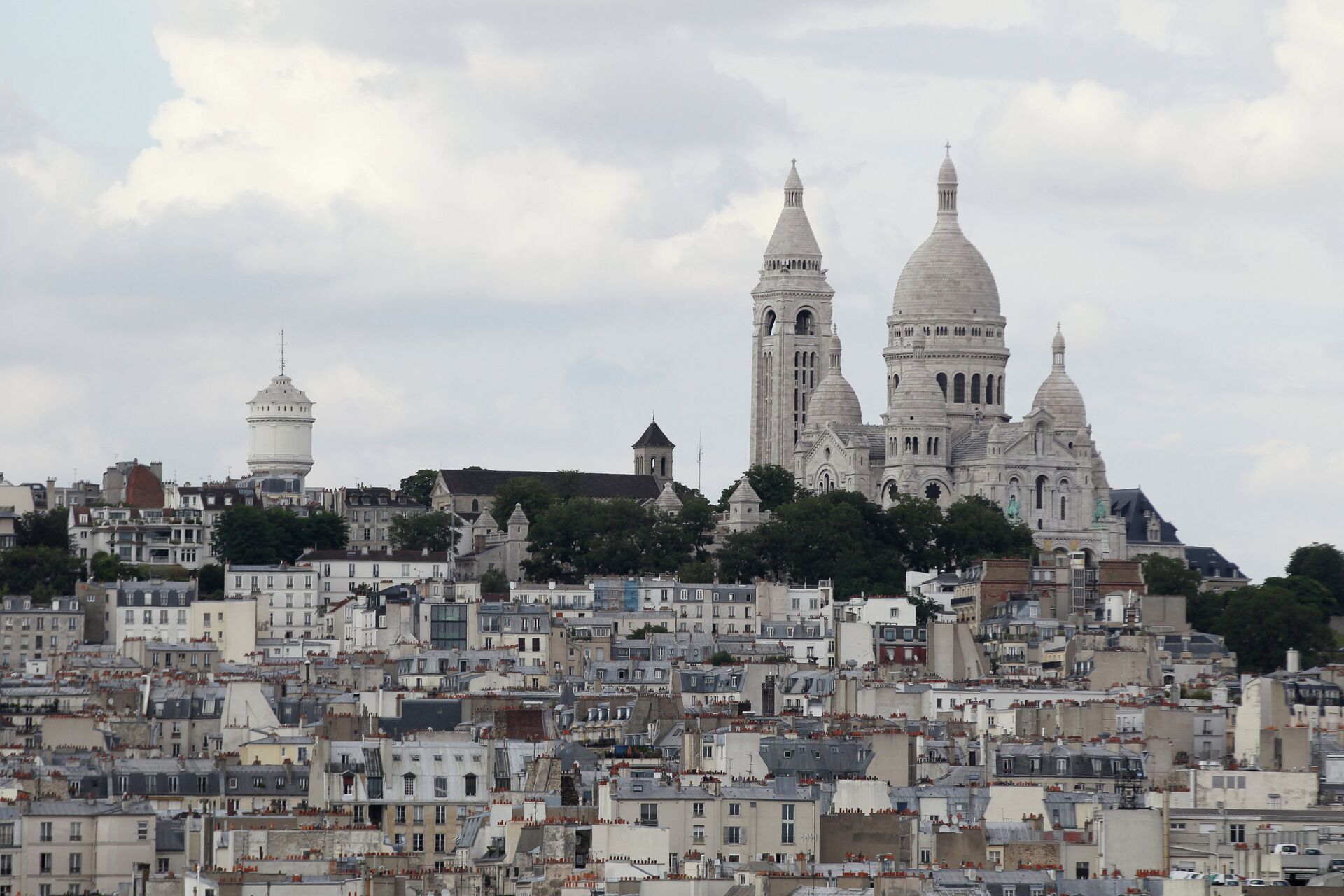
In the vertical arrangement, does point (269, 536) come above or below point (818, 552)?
above

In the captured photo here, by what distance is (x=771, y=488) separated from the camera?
19788cm

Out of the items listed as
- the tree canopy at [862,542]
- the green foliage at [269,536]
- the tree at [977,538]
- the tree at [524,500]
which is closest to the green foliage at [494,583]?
the green foliage at [269,536]

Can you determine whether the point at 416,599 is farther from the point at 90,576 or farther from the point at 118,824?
the point at 118,824

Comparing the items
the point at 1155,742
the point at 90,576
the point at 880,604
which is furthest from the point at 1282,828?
the point at 90,576

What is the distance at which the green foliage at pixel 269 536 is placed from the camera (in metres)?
174

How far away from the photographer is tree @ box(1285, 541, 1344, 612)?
599 ft

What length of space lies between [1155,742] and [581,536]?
92325mm

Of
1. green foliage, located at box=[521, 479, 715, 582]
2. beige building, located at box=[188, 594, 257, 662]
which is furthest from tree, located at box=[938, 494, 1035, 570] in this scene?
beige building, located at box=[188, 594, 257, 662]

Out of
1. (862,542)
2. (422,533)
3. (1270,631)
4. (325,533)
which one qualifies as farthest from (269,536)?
(1270,631)

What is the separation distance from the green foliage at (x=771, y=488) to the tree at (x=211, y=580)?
33836 mm

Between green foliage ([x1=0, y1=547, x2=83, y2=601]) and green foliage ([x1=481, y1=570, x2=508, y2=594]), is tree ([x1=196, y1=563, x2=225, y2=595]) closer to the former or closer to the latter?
green foliage ([x1=0, y1=547, x2=83, y2=601])

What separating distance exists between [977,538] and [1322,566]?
15880 mm

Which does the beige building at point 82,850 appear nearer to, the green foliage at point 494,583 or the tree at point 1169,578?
the green foliage at point 494,583

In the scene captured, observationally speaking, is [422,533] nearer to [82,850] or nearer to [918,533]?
[918,533]
